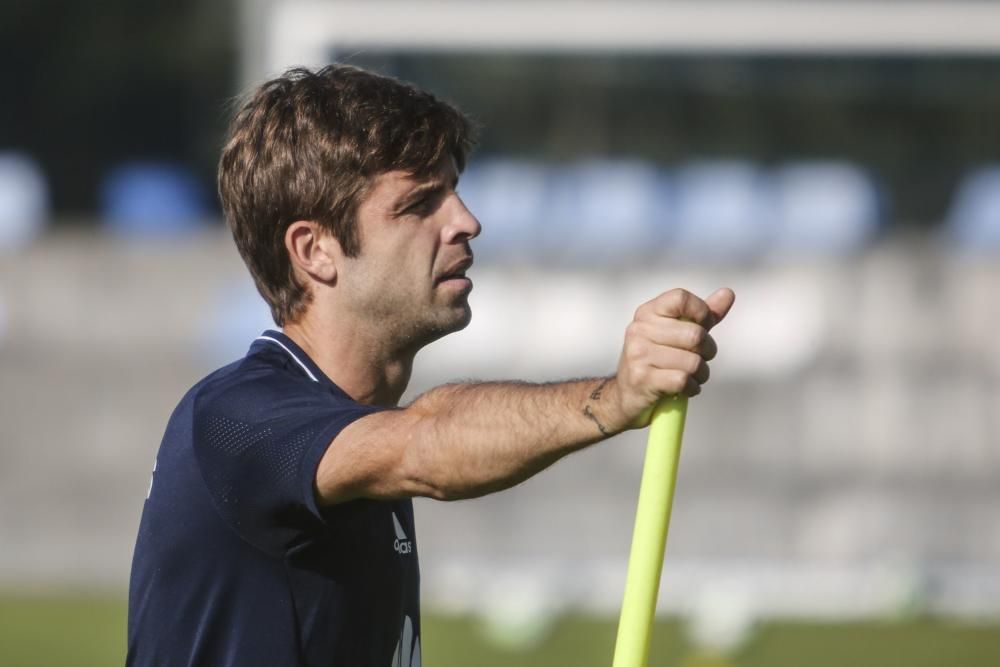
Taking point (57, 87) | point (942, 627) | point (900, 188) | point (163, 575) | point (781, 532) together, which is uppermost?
point (57, 87)

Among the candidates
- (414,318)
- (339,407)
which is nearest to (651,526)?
(339,407)

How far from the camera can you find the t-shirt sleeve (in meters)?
3.23

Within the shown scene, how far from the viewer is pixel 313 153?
3.71 meters

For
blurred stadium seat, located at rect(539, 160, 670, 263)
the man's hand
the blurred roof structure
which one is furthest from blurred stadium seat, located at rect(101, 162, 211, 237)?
the man's hand

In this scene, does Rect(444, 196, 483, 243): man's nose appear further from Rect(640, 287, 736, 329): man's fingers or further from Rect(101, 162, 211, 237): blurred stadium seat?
Rect(101, 162, 211, 237): blurred stadium seat

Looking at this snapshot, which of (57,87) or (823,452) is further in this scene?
(57,87)

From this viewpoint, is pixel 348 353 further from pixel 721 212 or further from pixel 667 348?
pixel 721 212

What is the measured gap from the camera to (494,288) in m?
13.3

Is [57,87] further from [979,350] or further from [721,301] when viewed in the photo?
[721,301]

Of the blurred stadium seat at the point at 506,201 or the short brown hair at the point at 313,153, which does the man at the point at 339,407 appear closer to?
the short brown hair at the point at 313,153

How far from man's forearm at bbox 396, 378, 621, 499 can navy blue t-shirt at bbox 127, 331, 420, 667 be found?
0.19 m

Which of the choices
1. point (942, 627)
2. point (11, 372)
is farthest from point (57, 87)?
point (942, 627)

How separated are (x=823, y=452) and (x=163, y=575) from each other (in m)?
9.93

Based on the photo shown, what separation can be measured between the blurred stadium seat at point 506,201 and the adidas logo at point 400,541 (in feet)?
32.1
